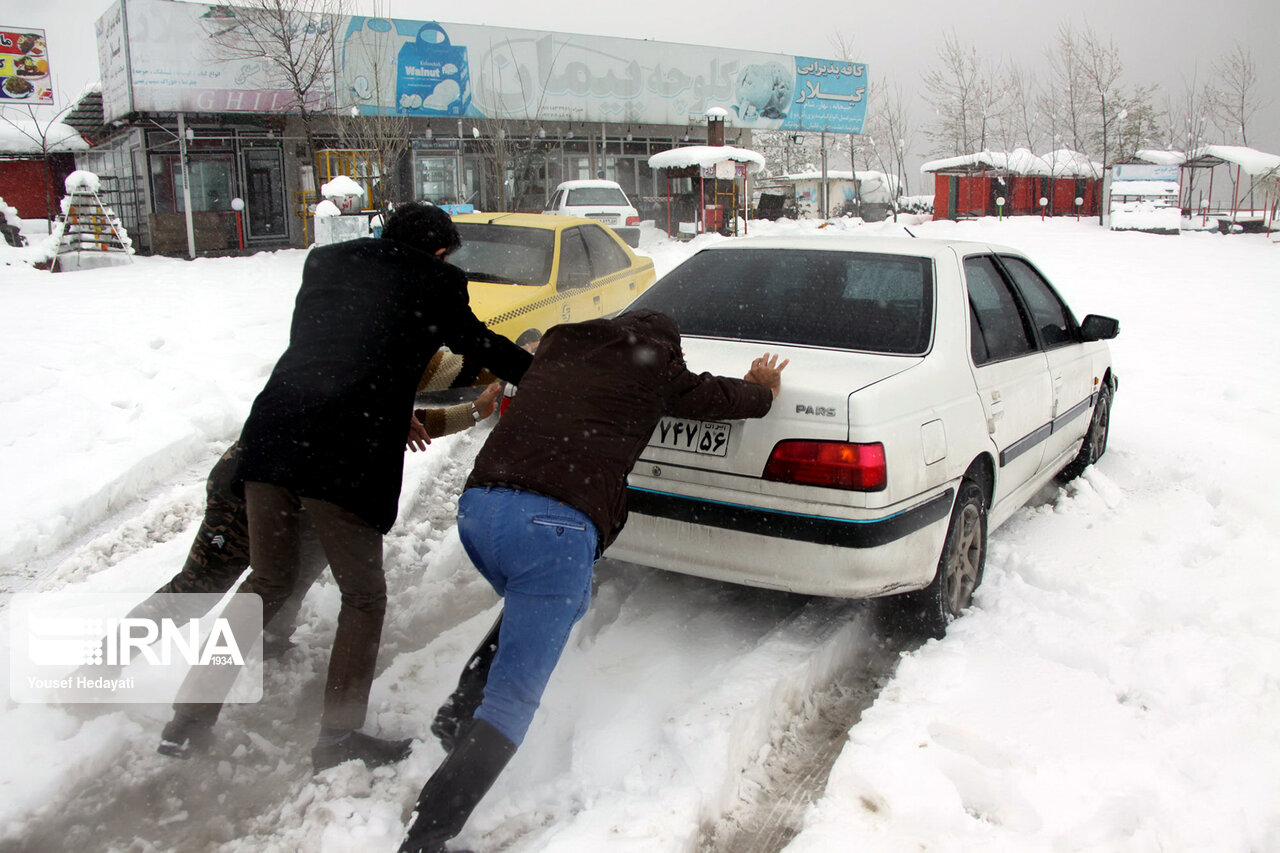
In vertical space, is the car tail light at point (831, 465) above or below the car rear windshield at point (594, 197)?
below

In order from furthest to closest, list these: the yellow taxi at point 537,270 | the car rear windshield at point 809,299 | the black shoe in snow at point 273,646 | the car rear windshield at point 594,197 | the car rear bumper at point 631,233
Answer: the car rear windshield at point 594,197
the car rear bumper at point 631,233
the yellow taxi at point 537,270
the car rear windshield at point 809,299
the black shoe in snow at point 273,646

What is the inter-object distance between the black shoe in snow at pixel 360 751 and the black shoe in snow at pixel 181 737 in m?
0.41

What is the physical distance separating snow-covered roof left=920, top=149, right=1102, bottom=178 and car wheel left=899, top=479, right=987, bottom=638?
31846 mm

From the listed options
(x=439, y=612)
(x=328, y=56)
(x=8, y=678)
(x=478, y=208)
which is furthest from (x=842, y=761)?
(x=478, y=208)

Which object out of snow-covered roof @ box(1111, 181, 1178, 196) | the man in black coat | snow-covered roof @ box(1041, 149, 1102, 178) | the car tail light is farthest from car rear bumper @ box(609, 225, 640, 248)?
snow-covered roof @ box(1041, 149, 1102, 178)

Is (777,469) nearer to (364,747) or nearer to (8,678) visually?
(364,747)

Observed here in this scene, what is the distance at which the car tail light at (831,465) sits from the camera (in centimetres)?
301

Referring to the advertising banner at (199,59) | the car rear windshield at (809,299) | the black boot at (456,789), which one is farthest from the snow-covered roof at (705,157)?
the black boot at (456,789)

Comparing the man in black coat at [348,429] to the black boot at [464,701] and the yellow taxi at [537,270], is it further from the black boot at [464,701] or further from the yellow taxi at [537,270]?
the yellow taxi at [537,270]

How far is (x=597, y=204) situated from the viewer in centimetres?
2025

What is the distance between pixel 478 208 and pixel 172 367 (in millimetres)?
19585

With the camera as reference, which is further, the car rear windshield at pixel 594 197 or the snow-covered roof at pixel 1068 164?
the snow-covered roof at pixel 1068 164

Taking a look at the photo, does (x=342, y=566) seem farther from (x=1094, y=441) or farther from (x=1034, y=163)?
(x=1034, y=163)

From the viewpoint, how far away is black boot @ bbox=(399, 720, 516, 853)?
2238 mm
